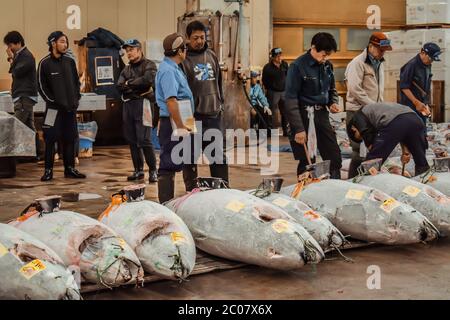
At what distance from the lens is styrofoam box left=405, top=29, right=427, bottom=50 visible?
14516mm

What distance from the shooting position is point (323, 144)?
696 cm

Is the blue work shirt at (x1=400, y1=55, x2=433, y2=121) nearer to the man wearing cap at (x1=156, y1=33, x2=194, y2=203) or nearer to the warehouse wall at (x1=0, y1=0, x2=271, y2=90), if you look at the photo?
the man wearing cap at (x1=156, y1=33, x2=194, y2=203)

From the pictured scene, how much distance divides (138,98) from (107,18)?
5450mm

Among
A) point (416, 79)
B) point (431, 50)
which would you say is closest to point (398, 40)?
point (416, 79)

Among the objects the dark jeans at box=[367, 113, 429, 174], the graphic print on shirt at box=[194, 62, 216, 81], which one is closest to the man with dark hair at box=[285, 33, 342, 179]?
the dark jeans at box=[367, 113, 429, 174]

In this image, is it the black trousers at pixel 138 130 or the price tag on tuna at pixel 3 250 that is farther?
the black trousers at pixel 138 130

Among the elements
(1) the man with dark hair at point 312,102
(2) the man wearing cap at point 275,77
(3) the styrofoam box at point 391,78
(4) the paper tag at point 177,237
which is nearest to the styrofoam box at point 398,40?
(3) the styrofoam box at point 391,78

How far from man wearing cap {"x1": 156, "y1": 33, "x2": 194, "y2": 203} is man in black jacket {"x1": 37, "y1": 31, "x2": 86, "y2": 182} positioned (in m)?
2.76

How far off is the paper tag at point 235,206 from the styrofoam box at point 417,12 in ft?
35.6

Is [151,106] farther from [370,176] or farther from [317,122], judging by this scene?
[370,176]

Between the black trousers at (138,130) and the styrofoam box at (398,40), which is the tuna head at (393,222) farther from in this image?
the styrofoam box at (398,40)

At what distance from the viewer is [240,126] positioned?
12.8 m

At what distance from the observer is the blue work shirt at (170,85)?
239 inches
